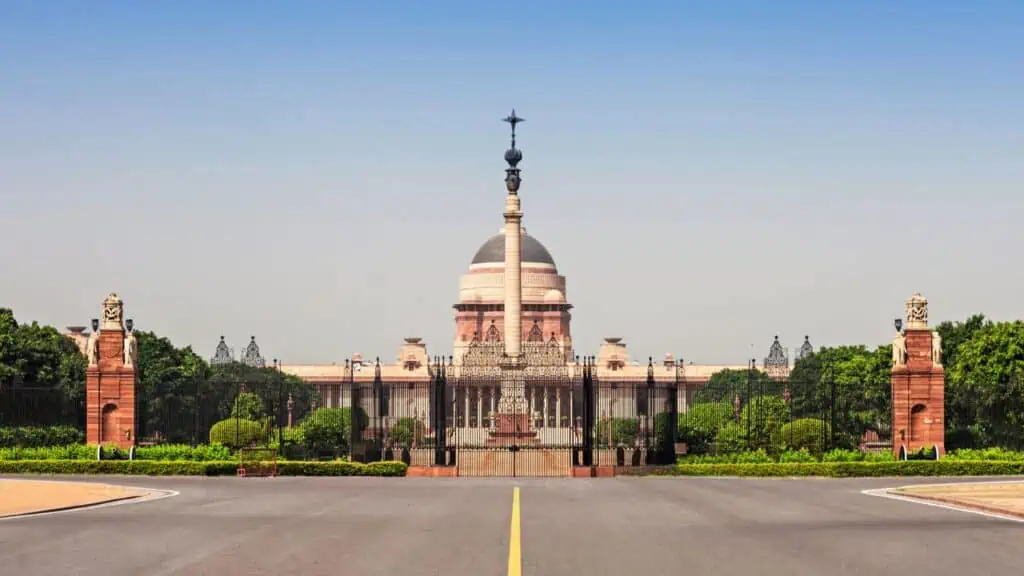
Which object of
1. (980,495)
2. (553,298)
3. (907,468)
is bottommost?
(907,468)

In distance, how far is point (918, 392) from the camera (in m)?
54.5

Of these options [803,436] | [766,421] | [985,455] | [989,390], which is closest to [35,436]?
[803,436]

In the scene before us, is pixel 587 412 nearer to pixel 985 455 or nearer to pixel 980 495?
pixel 985 455

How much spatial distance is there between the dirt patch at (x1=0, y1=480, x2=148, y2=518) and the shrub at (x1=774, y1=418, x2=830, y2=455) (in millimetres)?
25556

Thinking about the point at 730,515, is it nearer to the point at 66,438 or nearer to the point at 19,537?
the point at 19,537

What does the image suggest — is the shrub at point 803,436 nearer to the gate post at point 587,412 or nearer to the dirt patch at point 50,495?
the gate post at point 587,412

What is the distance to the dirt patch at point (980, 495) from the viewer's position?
32875mm

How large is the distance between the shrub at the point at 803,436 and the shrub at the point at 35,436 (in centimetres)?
2549

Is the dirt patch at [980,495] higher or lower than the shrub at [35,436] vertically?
lower

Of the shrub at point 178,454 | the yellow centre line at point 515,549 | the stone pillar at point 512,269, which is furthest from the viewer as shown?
the stone pillar at point 512,269

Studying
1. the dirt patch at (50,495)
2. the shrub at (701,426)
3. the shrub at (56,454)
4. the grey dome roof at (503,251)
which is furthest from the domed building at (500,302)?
the dirt patch at (50,495)

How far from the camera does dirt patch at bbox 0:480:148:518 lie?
110ft

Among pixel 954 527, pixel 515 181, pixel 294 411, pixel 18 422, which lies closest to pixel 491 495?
pixel 954 527

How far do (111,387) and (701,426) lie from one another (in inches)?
1373
